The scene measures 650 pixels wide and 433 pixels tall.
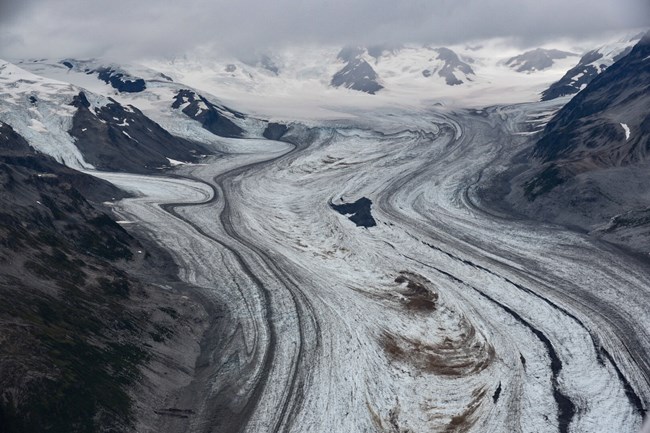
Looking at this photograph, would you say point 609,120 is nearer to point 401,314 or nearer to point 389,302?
point 389,302

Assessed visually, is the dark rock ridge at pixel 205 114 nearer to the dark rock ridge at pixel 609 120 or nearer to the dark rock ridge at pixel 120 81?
the dark rock ridge at pixel 120 81

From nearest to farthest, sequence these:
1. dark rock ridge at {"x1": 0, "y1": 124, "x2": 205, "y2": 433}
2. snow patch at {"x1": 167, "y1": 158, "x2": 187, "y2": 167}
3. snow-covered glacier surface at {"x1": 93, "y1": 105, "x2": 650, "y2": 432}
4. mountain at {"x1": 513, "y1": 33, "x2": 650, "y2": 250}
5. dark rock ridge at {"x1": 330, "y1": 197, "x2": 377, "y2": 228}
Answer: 1. dark rock ridge at {"x1": 0, "y1": 124, "x2": 205, "y2": 433}
2. snow-covered glacier surface at {"x1": 93, "y1": 105, "x2": 650, "y2": 432}
3. mountain at {"x1": 513, "y1": 33, "x2": 650, "y2": 250}
4. dark rock ridge at {"x1": 330, "y1": 197, "x2": 377, "y2": 228}
5. snow patch at {"x1": 167, "y1": 158, "x2": 187, "y2": 167}

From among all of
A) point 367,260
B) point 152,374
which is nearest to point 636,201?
point 367,260

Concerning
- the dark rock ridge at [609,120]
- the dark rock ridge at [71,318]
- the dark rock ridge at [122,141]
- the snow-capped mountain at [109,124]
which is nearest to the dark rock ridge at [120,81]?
the snow-capped mountain at [109,124]

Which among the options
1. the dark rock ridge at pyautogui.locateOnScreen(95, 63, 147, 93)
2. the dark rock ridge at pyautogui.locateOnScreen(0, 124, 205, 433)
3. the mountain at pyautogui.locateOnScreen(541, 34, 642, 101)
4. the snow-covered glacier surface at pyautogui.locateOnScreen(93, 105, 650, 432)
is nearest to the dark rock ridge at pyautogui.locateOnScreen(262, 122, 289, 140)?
the dark rock ridge at pyautogui.locateOnScreen(95, 63, 147, 93)

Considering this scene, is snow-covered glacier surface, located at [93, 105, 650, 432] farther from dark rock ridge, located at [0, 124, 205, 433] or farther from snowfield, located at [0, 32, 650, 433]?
dark rock ridge, located at [0, 124, 205, 433]

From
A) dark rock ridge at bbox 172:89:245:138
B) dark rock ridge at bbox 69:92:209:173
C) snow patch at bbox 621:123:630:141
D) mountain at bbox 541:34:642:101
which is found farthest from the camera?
mountain at bbox 541:34:642:101
